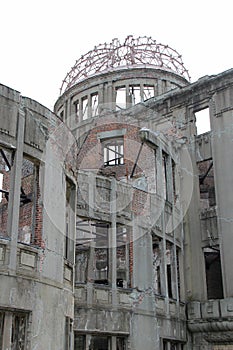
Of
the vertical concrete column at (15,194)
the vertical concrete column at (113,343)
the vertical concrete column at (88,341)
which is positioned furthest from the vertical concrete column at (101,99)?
the vertical concrete column at (15,194)

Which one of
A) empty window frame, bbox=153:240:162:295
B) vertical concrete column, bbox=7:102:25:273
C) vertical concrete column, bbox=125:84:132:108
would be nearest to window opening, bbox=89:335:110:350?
empty window frame, bbox=153:240:162:295

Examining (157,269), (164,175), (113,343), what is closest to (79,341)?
(113,343)

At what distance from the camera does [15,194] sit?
34.4 feet

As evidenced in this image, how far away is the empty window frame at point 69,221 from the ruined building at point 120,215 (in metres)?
0.04

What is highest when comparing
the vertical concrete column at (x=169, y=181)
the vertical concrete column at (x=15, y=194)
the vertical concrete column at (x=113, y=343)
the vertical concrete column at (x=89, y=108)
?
the vertical concrete column at (x=89, y=108)

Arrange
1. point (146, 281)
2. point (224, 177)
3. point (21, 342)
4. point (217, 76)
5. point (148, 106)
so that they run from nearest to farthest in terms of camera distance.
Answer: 1. point (21, 342)
2. point (146, 281)
3. point (224, 177)
4. point (217, 76)
5. point (148, 106)

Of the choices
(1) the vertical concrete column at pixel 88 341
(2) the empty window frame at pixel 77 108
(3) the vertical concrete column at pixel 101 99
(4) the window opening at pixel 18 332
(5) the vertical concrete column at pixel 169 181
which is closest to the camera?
(4) the window opening at pixel 18 332

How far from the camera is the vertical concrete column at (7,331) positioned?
9.34 meters

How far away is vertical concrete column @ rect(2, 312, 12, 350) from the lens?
9.34 m

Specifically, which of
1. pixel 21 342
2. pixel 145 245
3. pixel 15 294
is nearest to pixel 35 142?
pixel 15 294

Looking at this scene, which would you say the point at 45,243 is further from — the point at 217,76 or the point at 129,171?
the point at 217,76

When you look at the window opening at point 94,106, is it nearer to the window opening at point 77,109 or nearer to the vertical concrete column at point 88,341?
the window opening at point 77,109

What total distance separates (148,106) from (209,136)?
3788mm

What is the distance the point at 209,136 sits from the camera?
67.5 ft
